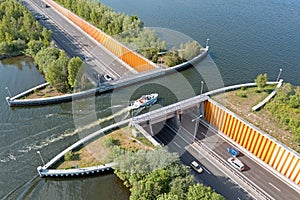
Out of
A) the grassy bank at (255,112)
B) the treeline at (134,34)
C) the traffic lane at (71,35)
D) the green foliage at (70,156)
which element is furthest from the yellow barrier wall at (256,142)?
the traffic lane at (71,35)

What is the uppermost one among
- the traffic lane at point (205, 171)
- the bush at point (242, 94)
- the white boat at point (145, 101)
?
the bush at point (242, 94)

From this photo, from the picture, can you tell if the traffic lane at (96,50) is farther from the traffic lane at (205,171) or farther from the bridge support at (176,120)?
the traffic lane at (205,171)

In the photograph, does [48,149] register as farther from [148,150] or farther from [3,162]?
[148,150]

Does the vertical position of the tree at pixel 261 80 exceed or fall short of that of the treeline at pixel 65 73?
it exceeds it

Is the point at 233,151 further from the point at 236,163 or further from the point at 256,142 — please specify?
the point at 256,142

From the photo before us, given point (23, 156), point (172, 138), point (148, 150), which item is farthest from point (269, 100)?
point (23, 156)

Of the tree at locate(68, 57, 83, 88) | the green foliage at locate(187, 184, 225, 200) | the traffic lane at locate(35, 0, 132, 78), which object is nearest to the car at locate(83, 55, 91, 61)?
the traffic lane at locate(35, 0, 132, 78)
